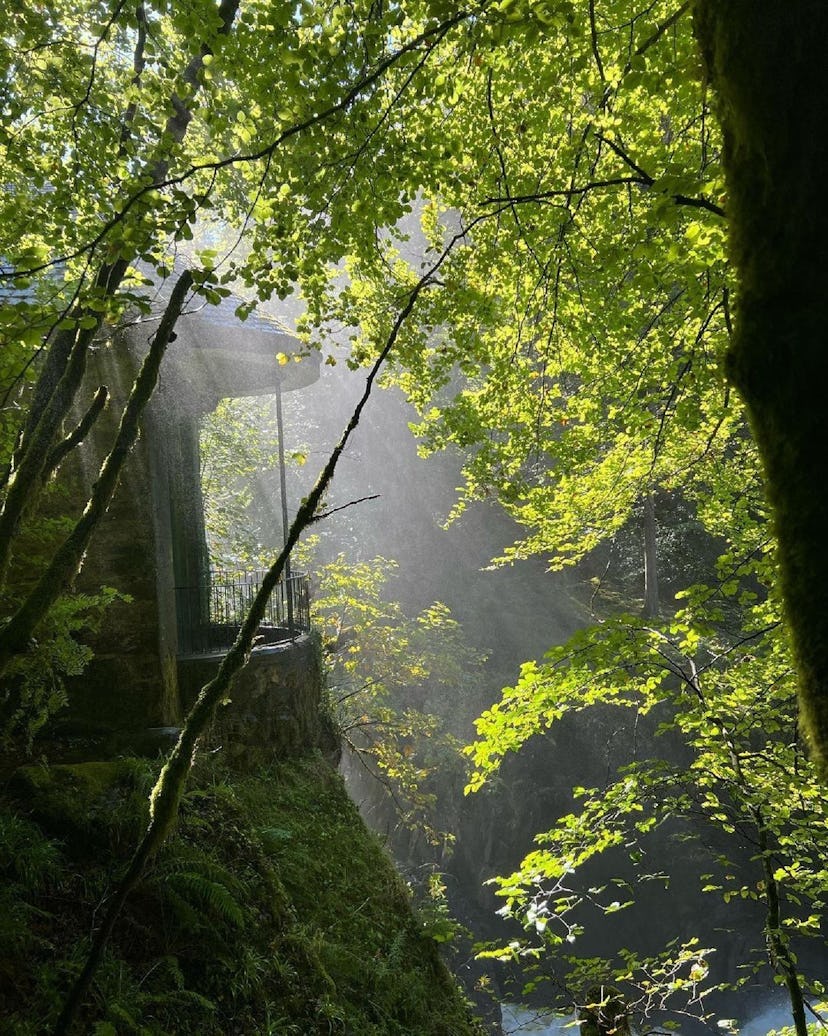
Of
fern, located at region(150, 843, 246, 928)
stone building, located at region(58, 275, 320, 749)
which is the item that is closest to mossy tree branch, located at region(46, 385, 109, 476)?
stone building, located at region(58, 275, 320, 749)

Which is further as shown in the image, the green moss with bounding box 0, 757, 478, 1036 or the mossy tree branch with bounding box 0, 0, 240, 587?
the green moss with bounding box 0, 757, 478, 1036

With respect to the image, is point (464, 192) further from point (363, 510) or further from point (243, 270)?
point (363, 510)

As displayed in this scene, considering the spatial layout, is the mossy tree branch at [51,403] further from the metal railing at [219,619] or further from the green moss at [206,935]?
the metal railing at [219,619]

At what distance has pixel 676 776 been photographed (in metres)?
4.52

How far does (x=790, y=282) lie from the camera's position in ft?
3.41

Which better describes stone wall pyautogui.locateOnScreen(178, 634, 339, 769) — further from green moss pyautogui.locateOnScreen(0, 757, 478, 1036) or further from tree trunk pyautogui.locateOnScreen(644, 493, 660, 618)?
tree trunk pyautogui.locateOnScreen(644, 493, 660, 618)

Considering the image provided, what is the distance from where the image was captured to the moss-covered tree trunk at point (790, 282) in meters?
1.00

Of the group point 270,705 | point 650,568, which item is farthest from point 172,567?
point 650,568

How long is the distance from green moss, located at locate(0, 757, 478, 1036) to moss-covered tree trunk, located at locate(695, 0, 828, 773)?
405 centimetres

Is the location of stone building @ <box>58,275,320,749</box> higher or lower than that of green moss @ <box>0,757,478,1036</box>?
higher

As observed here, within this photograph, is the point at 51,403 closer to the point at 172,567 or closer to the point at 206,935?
the point at 206,935

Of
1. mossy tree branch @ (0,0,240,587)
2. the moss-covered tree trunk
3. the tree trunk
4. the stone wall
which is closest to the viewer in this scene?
the moss-covered tree trunk

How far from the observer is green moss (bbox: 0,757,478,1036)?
3885 millimetres

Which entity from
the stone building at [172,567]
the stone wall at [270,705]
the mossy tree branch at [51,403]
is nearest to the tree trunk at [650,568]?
the stone building at [172,567]
